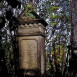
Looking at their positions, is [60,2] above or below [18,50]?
above

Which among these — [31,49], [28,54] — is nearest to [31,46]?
[31,49]

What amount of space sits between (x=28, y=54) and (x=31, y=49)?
0.28 metres

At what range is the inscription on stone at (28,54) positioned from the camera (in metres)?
9.50

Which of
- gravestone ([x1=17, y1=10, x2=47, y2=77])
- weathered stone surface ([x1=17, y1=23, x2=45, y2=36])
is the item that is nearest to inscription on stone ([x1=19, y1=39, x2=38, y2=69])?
gravestone ([x1=17, y1=10, x2=47, y2=77])

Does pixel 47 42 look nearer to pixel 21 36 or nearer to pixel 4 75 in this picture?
pixel 21 36

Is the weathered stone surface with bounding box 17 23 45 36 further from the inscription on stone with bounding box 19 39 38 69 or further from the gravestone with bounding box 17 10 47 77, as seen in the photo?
the inscription on stone with bounding box 19 39 38 69

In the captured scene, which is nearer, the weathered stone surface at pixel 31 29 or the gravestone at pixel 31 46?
the gravestone at pixel 31 46

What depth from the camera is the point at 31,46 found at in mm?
9648

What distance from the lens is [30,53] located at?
9.51 m

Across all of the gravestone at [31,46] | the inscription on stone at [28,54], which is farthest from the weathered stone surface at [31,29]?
the inscription on stone at [28,54]

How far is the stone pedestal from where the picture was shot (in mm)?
9477

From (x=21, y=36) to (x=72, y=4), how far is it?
15.5ft

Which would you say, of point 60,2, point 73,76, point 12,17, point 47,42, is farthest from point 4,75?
point 60,2

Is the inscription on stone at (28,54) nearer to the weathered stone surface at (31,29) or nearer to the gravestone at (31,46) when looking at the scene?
the gravestone at (31,46)
